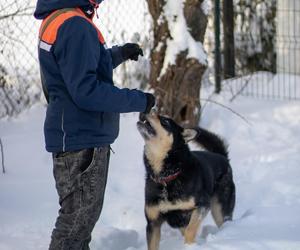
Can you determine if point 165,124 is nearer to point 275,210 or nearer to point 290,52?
point 275,210

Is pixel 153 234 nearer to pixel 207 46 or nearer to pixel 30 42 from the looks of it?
pixel 30 42

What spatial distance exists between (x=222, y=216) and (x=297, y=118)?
2639 mm

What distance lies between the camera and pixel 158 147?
4.38 m

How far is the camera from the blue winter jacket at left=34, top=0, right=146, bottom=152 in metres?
3.18

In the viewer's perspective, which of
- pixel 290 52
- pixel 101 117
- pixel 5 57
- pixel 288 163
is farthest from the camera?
pixel 290 52

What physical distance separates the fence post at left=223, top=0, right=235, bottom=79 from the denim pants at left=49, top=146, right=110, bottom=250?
5571 millimetres

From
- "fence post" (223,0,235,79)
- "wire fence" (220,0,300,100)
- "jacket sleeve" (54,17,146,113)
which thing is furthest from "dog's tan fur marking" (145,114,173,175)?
"fence post" (223,0,235,79)

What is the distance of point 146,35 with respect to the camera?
25.2 feet

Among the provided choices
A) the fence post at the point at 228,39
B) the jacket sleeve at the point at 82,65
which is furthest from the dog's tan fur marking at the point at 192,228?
the fence post at the point at 228,39

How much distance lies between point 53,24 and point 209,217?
2772 mm

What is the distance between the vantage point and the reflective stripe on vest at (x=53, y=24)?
324cm

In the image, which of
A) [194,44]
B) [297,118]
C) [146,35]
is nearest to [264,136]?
[297,118]

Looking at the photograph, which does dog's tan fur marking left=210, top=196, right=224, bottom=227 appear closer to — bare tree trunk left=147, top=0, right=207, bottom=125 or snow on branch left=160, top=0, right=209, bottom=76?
bare tree trunk left=147, top=0, right=207, bottom=125

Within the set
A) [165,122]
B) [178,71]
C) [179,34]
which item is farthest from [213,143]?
[179,34]
